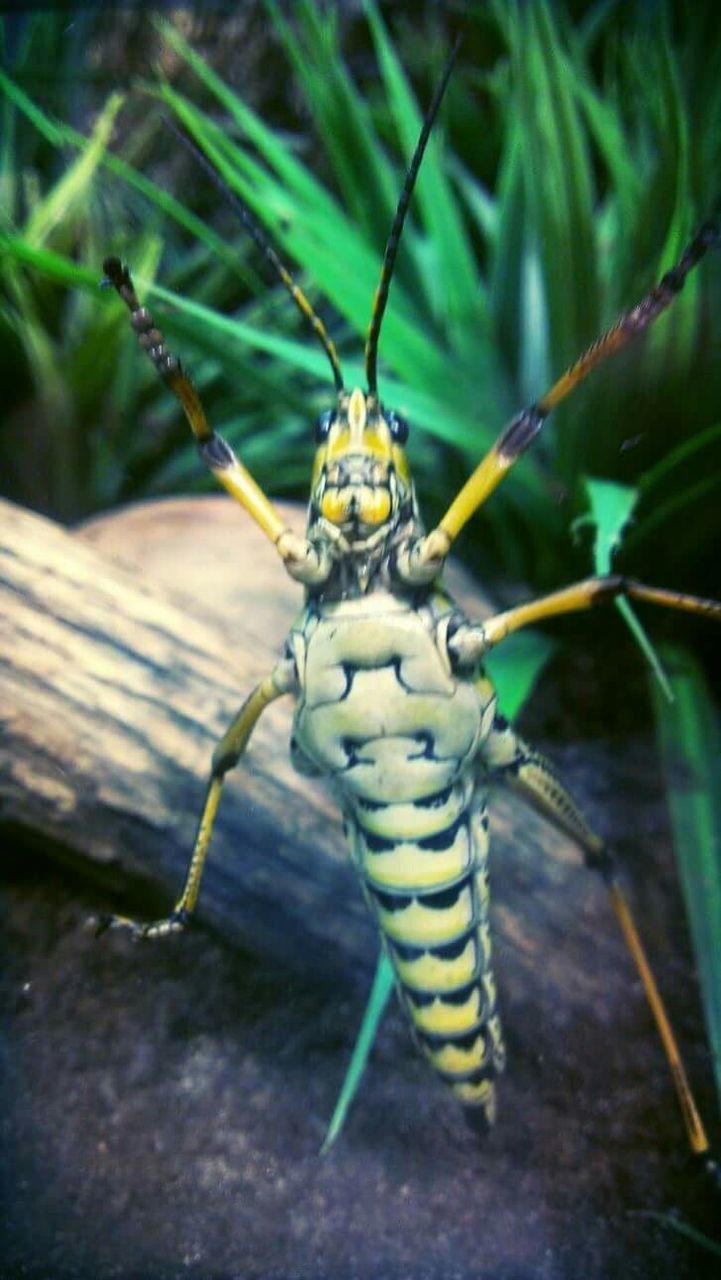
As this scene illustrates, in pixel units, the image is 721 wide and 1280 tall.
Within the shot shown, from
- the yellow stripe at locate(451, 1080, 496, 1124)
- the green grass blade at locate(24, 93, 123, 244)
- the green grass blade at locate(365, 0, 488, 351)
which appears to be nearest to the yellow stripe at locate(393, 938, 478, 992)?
the yellow stripe at locate(451, 1080, 496, 1124)

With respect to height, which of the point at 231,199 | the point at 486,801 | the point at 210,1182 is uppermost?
the point at 231,199

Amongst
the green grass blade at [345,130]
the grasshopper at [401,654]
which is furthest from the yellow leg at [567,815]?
the green grass blade at [345,130]

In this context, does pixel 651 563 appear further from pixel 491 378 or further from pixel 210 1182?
pixel 210 1182

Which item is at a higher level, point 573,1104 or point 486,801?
point 486,801

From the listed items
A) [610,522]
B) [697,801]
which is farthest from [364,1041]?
[610,522]

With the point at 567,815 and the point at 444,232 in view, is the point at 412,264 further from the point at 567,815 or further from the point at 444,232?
the point at 567,815

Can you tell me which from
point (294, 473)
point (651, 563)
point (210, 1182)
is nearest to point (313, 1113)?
point (210, 1182)

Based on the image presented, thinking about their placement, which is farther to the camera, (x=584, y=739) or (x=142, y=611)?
(x=584, y=739)
